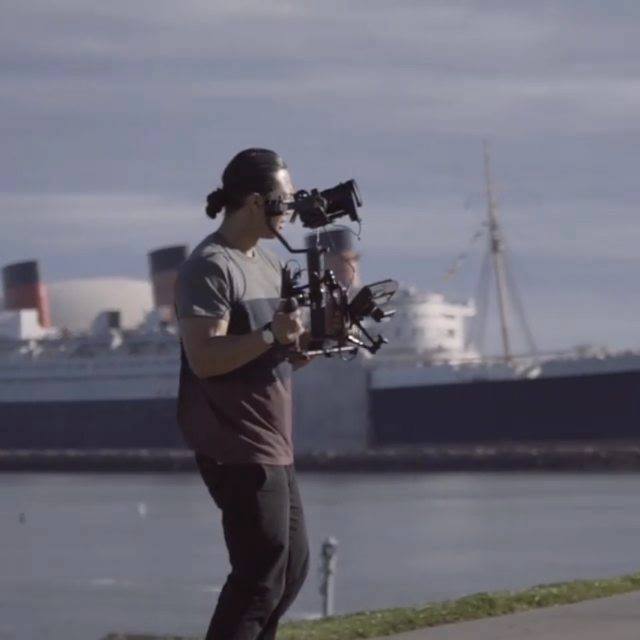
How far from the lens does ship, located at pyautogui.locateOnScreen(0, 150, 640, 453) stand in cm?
4862

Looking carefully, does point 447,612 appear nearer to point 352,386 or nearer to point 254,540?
point 254,540

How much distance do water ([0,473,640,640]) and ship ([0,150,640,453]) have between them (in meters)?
11.3

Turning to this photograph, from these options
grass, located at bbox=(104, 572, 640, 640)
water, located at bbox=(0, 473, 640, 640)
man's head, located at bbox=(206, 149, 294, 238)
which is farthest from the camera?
water, located at bbox=(0, 473, 640, 640)

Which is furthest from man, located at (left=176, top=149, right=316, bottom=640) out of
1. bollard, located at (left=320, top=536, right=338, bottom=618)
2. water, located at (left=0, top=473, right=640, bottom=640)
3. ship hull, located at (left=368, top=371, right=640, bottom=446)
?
ship hull, located at (left=368, top=371, right=640, bottom=446)

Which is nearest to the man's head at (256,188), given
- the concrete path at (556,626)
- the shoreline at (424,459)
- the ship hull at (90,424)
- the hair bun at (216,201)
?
the hair bun at (216,201)

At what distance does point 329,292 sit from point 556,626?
1.35m

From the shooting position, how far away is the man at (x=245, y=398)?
116 inches

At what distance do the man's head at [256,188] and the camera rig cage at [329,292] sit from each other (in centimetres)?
2

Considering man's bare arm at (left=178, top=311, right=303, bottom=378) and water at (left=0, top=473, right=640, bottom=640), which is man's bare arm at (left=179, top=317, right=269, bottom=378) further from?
water at (left=0, top=473, right=640, bottom=640)

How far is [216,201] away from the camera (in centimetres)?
310

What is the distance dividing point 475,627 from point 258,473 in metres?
1.27

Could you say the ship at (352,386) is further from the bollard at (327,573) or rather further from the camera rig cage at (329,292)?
the camera rig cage at (329,292)

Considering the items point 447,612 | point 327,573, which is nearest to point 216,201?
point 447,612

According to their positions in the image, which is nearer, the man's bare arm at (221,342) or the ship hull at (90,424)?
the man's bare arm at (221,342)
